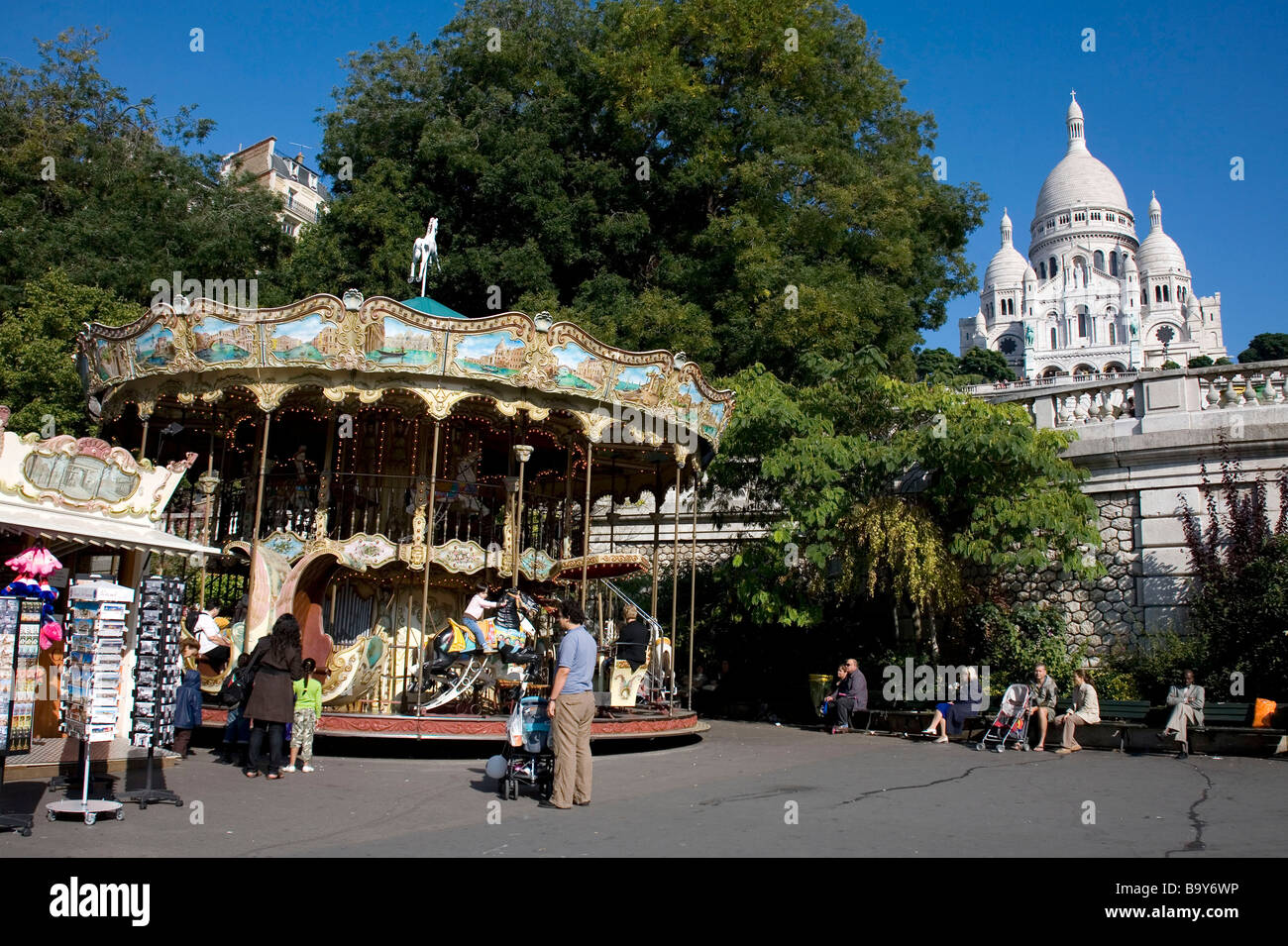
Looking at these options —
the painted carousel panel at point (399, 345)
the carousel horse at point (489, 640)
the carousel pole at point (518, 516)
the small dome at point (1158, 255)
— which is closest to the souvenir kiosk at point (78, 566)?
the painted carousel panel at point (399, 345)

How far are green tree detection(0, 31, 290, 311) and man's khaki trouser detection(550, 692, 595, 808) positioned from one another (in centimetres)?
2552

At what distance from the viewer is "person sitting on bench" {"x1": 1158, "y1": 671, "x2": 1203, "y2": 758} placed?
15734mm

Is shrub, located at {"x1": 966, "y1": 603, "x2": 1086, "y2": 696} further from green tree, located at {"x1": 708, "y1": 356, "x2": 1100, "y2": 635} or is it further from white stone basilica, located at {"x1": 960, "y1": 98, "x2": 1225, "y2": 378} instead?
white stone basilica, located at {"x1": 960, "y1": 98, "x2": 1225, "y2": 378}

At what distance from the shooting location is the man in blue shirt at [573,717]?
32.9 ft

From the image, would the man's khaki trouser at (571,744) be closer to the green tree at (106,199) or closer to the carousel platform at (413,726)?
the carousel platform at (413,726)

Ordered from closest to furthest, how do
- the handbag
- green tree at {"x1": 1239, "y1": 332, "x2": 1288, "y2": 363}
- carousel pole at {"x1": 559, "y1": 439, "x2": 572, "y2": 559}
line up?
1. the handbag
2. carousel pole at {"x1": 559, "y1": 439, "x2": 572, "y2": 559}
3. green tree at {"x1": 1239, "y1": 332, "x2": 1288, "y2": 363}

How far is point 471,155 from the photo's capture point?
108ft

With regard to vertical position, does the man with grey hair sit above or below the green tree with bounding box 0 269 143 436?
below

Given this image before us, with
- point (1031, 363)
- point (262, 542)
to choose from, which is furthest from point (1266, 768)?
point (1031, 363)

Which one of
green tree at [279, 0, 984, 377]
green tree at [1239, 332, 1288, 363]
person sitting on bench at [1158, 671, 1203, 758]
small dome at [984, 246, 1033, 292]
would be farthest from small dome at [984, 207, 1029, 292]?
person sitting on bench at [1158, 671, 1203, 758]

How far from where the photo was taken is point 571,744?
398 inches

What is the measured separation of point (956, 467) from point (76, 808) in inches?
593
